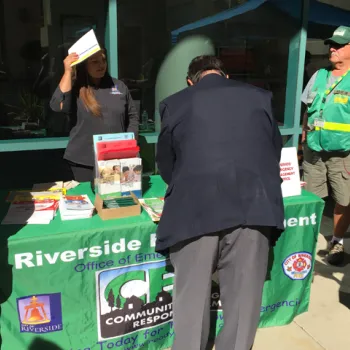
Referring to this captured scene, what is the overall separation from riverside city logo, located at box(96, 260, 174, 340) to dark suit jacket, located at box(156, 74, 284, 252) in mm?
530

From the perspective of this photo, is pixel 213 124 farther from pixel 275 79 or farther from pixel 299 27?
pixel 275 79

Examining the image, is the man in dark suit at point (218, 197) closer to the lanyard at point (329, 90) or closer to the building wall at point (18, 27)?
the lanyard at point (329, 90)

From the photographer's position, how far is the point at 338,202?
3.52m

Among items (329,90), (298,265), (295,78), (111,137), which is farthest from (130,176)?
(295,78)

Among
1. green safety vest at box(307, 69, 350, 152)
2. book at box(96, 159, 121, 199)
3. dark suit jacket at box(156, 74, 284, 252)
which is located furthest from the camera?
green safety vest at box(307, 69, 350, 152)

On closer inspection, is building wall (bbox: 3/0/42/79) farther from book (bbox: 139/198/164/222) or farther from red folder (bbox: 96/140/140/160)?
book (bbox: 139/198/164/222)

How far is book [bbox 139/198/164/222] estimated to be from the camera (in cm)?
234

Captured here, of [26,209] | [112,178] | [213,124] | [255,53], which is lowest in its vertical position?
[26,209]

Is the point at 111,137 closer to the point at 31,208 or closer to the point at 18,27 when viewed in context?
the point at 31,208

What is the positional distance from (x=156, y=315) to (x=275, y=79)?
10.2ft

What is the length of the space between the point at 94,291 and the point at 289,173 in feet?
4.61

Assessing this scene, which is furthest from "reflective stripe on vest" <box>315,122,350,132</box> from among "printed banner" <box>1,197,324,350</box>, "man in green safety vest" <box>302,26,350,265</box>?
"printed banner" <box>1,197,324,350</box>

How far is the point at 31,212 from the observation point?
7.82 ft

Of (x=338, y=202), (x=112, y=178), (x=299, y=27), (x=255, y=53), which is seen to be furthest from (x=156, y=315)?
(x=255, y=53)
